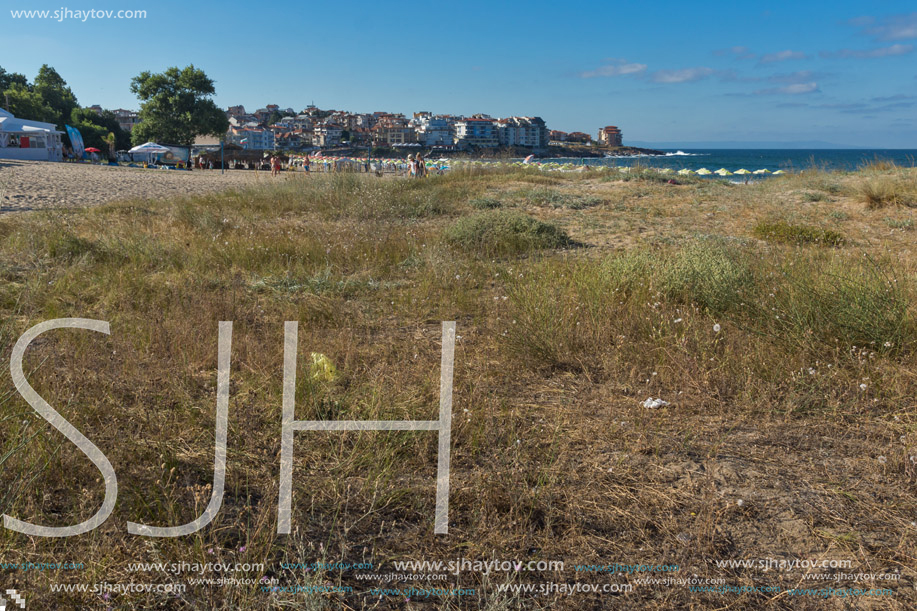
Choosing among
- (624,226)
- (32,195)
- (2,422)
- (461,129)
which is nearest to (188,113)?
(32,195)

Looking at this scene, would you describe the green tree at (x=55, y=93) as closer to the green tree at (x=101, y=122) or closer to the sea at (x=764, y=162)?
the green tree at (x=101, y=122)

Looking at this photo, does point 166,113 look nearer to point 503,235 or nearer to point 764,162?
point 503,235

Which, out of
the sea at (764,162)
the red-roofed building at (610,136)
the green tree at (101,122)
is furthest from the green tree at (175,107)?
the red-roofed building at (610,136)

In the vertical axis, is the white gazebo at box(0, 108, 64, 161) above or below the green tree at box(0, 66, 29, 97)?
below

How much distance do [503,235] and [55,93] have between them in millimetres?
80945

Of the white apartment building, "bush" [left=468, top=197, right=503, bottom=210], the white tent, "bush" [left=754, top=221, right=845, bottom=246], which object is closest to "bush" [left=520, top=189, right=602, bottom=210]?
"bush" [left=468, top=197, right=503, bottom=210]

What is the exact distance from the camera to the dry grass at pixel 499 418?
2.08 meters

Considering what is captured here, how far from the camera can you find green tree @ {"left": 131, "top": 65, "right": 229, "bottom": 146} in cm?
6219

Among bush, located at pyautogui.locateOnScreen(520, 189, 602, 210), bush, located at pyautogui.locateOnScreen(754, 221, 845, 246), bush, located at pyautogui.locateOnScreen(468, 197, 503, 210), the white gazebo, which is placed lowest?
bush, located at pyautogui.locateOnScreen(754, 221, 845, 246)

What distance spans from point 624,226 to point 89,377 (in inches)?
315

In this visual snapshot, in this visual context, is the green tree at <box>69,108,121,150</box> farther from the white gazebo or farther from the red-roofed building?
the red-roofed building

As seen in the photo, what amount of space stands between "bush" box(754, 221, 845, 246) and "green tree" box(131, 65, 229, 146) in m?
66.5

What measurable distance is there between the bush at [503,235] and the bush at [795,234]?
2.73 m

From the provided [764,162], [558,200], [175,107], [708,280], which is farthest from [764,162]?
[708,280]
